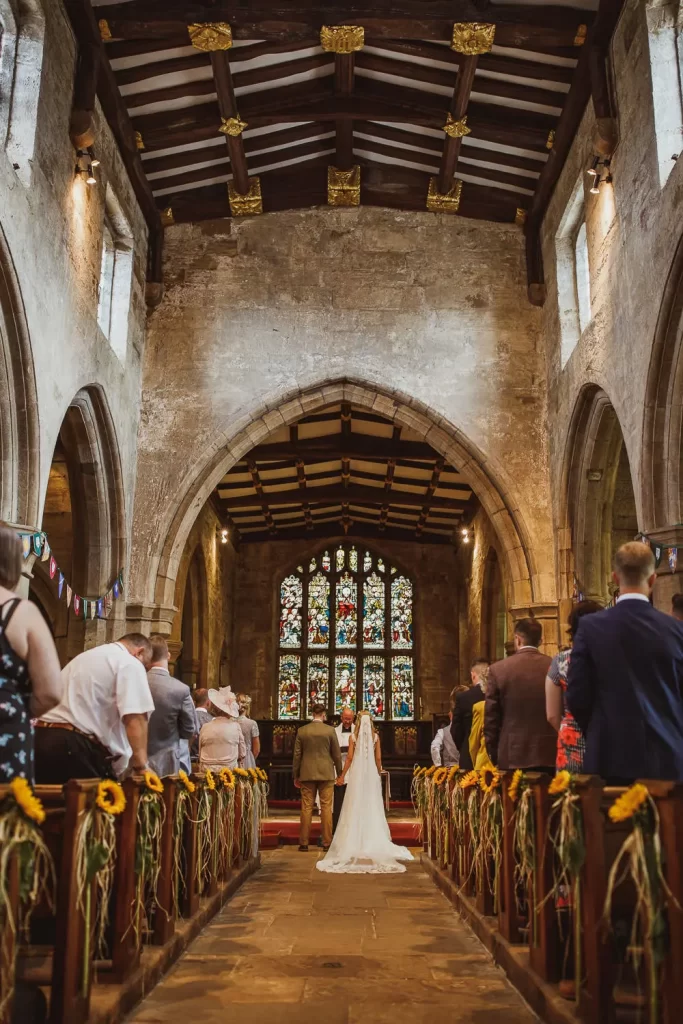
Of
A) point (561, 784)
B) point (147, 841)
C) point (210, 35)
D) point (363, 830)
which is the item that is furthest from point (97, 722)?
point (210, 35)

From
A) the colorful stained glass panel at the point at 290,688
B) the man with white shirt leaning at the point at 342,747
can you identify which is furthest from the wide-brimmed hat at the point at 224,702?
the colorful stained glass panel at the point at 290,688

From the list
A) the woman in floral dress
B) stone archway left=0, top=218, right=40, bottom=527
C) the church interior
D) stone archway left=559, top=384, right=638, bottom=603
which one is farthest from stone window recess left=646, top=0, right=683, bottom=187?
stone archway left=0, top=218, right=40, bottom=527

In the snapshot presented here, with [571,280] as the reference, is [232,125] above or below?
above

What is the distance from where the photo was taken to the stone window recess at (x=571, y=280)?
10258 millimetres

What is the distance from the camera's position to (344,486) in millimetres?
17328

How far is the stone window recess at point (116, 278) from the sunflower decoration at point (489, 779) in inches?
275

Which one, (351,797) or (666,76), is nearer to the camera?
(666,76)

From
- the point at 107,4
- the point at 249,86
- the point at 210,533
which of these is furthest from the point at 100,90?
the point at 210,533

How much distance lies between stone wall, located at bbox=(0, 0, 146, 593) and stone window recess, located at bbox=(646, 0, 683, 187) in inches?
189

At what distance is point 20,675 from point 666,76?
6.81 metres

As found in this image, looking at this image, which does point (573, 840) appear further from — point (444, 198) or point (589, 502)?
point (444, 198)

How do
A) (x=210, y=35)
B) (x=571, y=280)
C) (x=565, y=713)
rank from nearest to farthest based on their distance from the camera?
(x=565, y=713) < (x=210, y=35) < (x=571, y=280)

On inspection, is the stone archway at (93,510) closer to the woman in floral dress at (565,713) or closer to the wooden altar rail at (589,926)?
the wooden altar rail at (589,926)

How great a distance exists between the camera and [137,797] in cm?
345
